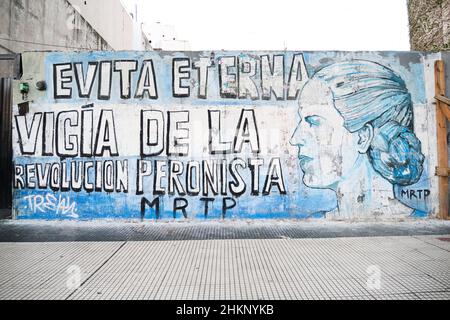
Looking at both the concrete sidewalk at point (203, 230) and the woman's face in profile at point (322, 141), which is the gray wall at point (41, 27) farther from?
the woman's face in profile at point (322, 141)

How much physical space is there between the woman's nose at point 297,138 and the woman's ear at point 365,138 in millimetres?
1181

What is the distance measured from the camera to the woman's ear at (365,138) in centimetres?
659

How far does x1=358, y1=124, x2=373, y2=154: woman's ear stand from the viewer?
6.59 meters

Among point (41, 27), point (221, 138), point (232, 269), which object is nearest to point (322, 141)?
point (221, 138)

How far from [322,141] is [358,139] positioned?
0.74 metres

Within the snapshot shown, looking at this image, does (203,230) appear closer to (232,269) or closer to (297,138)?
(232,269)

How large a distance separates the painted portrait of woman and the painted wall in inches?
0.8

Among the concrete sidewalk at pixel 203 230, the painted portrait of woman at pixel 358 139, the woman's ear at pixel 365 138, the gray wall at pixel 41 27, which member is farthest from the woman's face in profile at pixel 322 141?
the gray wall at pixel 41 27

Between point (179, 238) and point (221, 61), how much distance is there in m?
3.65

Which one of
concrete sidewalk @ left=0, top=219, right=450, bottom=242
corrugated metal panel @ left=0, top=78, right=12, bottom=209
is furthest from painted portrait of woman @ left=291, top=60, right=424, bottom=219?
corrugated metal panel @ left=0, top=78, right=12, bottom=209

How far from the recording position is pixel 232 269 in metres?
→ 3.99

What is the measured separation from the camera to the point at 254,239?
533 centimetres

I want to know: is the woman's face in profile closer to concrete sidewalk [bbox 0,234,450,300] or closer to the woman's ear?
the woman's ear
